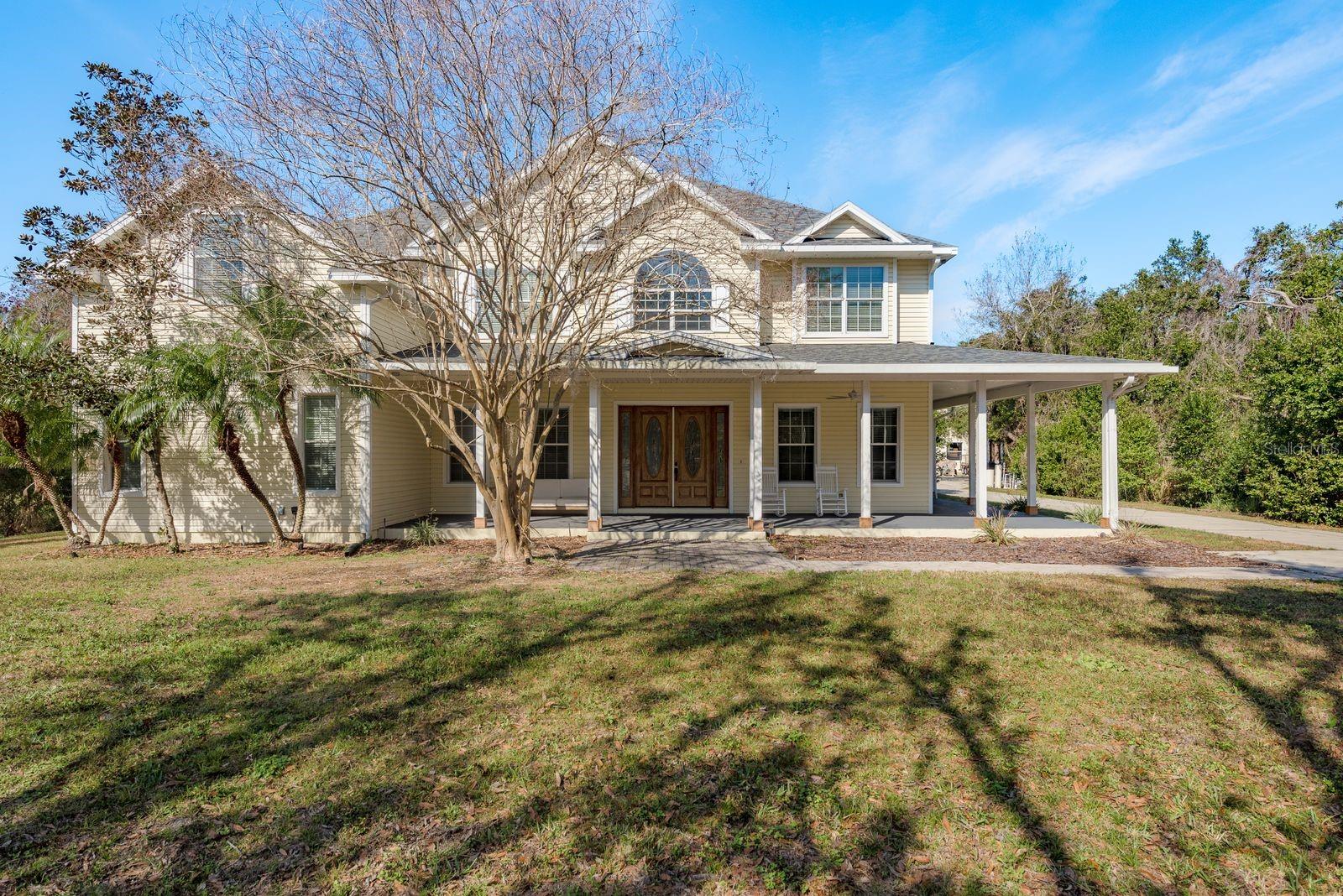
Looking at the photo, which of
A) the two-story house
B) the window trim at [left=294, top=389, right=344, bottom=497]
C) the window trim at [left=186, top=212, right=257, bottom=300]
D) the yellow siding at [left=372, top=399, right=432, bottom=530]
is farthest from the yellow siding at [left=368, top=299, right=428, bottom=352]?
the window trim at [left=186, top=212, right=257, bottom=300]

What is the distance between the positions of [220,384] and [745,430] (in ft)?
31.4

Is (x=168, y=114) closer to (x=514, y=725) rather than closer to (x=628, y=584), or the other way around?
(x=628, y=584)

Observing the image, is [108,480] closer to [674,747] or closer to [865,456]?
[674,747]

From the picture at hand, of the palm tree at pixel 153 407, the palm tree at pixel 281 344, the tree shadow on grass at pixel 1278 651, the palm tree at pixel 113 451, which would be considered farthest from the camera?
the palm tree at pixel 113 451

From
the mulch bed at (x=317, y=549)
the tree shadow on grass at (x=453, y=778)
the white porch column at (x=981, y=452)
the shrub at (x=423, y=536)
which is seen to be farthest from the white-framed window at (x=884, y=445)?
the shrub at (x=423, y=536)

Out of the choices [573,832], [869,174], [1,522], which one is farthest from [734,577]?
[1,522]

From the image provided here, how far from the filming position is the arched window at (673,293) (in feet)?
29.7

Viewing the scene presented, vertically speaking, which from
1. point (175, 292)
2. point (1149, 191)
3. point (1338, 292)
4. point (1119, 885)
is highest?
point (1149, 191)

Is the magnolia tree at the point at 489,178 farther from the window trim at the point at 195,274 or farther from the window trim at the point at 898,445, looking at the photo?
the window trim at the point at 898,445

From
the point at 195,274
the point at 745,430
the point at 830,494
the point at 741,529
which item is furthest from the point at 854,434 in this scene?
the point at 195,274

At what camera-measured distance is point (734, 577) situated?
27.1 ft

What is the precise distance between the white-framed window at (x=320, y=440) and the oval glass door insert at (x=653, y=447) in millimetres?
6143

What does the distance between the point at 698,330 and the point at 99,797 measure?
11.9 m

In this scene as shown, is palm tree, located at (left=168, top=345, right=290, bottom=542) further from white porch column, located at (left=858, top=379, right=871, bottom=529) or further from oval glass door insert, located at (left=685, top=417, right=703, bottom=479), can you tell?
white porch column, located at (left=858, top=379, right=871, bottom=529)
